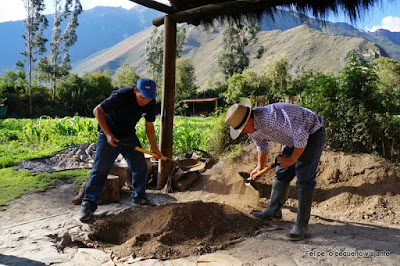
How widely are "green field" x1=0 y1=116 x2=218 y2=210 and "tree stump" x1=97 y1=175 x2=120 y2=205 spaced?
108 cm

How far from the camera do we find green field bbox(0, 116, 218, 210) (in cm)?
501

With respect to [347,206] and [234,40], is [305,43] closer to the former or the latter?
[234,40]

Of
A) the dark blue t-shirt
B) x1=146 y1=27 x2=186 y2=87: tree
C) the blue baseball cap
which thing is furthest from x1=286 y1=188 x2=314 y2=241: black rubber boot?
x1=146 y1=27 x2=186 y2=87: tree

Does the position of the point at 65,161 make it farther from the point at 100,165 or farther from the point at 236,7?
the point at 236,7

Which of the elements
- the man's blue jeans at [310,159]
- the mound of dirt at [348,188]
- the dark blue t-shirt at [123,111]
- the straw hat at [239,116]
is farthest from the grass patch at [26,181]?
the man's blue jeans at [310,159]

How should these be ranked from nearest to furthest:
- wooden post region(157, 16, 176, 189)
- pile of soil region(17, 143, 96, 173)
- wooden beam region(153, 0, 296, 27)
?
wooden beam region(153, 0, 296, 27), wooden post region(157, 16, 176, 189), pile of soil region(17, 143, 96, 173)

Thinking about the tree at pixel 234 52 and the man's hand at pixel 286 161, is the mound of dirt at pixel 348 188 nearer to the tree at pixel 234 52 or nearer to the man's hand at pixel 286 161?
the man's hand at pixel 286 161

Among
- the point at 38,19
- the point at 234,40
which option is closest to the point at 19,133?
the point at 38,19

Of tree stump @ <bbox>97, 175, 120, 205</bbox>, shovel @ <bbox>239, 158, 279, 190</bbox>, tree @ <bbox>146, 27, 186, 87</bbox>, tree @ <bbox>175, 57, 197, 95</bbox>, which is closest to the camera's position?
shovel @ <bbox>239, 158, 279, 190</bbox>

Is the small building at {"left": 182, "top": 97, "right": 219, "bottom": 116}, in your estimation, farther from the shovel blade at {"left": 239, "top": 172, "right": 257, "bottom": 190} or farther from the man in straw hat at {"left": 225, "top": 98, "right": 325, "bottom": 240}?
the man in straw hat at {"left": 225, "top": 98, "right": 325, "bottom": 240}

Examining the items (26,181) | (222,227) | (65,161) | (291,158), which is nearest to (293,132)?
(291,158)

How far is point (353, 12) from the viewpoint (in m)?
4.02

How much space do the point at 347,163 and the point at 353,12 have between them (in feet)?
6.19

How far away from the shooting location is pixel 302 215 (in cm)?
308
